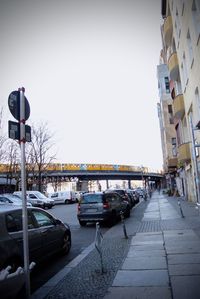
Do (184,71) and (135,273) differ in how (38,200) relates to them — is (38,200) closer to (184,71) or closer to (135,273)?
(184,71)

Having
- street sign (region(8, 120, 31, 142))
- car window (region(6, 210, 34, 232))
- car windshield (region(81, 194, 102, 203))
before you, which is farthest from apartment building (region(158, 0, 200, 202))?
street sign (region(8, 120, 31, 142))

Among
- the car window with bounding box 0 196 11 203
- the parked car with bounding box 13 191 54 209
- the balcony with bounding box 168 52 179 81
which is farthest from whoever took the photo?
the parked car with bounding box 13 191 54 209

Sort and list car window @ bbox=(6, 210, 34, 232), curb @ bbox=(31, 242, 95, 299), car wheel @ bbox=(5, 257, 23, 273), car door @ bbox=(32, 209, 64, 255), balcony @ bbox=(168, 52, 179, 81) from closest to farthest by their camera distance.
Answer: curb @ bbox=(31, 242, 95, 299) → car wheel @ bbox=(5, 257, 23, 273) → car window @ bbox=(6, 210, 34, 232) → car door @ bbox=(32, 209, 64, 255) → balcony @ bbox=(168, 52, 179, 81)

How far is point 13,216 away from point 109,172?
203 feet

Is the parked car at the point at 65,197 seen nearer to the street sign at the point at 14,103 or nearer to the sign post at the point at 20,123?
the sign post at the point at 20,123

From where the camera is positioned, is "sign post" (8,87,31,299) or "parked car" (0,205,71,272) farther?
"parked car" (0,205,71,272)

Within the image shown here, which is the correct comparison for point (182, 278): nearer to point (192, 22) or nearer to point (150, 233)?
point (150, 233)

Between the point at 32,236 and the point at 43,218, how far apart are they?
112cm

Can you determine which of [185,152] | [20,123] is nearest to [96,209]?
[185,152]

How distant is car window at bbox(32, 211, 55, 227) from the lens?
7559mm

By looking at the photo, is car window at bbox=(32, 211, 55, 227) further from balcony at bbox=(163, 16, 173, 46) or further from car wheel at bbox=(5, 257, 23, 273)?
balcony at bbox=(163, 16, 173, 46)

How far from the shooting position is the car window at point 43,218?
7559 millimetres

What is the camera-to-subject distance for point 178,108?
23922 mm

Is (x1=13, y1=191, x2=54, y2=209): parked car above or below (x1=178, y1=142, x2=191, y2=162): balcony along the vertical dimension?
below
